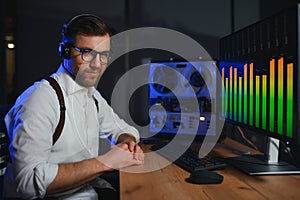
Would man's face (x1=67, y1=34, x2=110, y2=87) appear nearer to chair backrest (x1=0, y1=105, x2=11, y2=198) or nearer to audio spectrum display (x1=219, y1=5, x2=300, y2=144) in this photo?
chair backrest (x1=0, y1=105, x2=11, y2=198)

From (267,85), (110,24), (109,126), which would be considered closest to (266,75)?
(267,85)

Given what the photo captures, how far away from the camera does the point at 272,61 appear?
114 cm

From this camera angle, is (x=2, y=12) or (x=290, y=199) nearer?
(x=290, y=199)

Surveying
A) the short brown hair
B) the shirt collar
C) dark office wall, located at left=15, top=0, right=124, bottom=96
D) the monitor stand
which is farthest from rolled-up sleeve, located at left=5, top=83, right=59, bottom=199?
dark office wall, located at left=15, top=0, right=124, bottom=96

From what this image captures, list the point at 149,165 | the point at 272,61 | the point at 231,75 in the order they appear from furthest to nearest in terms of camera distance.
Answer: the point at 231,75
the point at 149,165
the point at 272,61

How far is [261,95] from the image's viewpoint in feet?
4.04

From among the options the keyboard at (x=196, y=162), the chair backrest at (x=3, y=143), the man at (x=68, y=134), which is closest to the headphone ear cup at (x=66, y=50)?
the man at (x=68, y=134)

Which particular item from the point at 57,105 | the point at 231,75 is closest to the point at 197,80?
the point at 231,75

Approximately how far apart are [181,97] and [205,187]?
856mm

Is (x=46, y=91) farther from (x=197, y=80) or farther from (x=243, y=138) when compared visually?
(x=243, y=138)

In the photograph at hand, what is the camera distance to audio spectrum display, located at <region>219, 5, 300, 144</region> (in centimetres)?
101

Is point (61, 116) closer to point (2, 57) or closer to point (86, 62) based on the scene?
point (86, 62)

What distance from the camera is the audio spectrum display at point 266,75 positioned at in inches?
39.9

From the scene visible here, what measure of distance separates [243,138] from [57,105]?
3.80 ft
